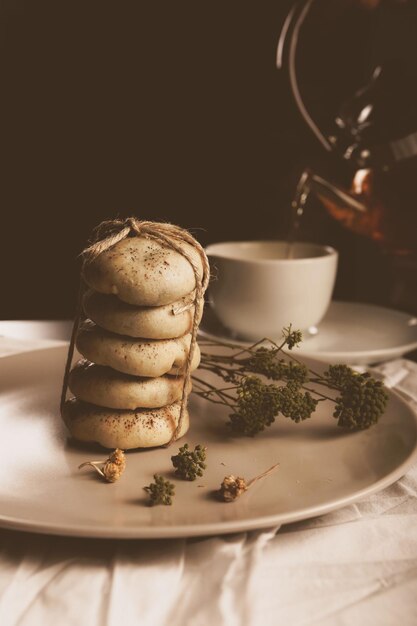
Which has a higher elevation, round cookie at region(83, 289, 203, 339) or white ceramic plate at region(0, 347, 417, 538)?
round cookie at region(83, 289, 203, 339)

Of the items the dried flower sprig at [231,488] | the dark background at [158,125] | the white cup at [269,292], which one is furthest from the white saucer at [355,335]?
the dried flower sprig at [231,488]

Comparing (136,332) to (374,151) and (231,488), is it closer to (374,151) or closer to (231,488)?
(231,488)

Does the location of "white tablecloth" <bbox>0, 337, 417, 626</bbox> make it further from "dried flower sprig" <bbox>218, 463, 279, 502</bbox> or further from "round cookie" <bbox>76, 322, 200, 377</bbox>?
"round cookie" <bbox>76, 322, 200, 377</bbox>

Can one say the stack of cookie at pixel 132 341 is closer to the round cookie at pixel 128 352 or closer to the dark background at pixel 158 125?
the round cookie at pixel 128 352

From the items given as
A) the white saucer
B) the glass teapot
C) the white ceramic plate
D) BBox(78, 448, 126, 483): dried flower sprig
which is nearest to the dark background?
the glass teapot

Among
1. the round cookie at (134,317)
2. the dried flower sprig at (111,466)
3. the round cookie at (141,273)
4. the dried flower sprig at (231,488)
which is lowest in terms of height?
the dried flower sprig at (111,466)

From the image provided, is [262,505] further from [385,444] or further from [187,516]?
[385,444]

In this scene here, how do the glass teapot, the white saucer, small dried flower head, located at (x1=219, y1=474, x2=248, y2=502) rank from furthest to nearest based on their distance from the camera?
the glass teapot → the white saucer → small dried flower head, located at (x1=219, y1=474, x2=248, y2=502)
